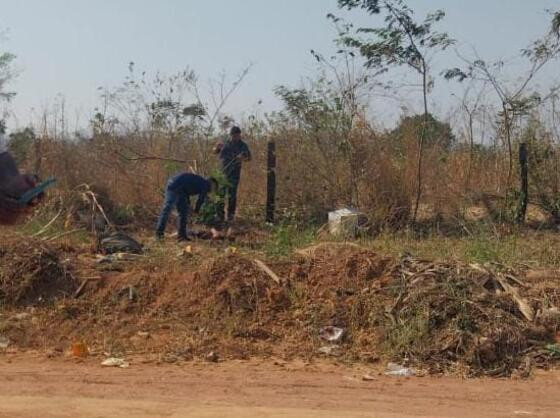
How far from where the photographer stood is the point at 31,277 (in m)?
7.47

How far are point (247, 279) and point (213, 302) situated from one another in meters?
0.44

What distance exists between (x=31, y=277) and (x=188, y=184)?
3448 millimetres

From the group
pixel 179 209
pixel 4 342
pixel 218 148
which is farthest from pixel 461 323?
pixel 218 148

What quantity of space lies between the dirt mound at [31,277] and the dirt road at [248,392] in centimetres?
138

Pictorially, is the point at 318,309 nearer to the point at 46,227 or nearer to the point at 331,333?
the point at 331,333

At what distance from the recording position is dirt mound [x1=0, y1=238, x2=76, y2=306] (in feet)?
24.3

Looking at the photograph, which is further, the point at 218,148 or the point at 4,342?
the point at 218,148

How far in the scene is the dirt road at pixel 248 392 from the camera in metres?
→ 4.60

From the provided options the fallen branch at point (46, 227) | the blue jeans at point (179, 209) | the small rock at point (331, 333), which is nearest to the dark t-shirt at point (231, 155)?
the blue jeans at point (179, 209)

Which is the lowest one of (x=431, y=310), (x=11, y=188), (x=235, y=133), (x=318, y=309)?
(x=318, y=309)

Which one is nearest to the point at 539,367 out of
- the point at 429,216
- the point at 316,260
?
the point at 316,260

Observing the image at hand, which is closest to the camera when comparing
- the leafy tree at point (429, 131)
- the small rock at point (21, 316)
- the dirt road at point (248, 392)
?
the dirt road at point (248, 392)

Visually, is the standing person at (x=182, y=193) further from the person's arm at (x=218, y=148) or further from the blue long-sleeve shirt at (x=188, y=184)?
the person's arm at (x=218, y=148)

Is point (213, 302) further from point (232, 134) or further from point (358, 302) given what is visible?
point (232, 134)
